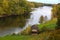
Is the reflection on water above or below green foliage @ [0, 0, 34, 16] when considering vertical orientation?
below

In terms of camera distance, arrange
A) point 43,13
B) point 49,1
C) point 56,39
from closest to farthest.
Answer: point 56,39 → point 49,1 → point 43,13

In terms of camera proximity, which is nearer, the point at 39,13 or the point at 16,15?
the point at 39,13

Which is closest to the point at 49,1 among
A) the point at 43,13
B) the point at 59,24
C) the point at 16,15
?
the point at 43,13

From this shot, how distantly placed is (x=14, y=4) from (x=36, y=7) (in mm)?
2339

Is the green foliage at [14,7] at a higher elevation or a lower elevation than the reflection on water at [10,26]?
higher

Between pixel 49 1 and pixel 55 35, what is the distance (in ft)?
24.3

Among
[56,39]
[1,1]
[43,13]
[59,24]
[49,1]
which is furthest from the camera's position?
[1,1]

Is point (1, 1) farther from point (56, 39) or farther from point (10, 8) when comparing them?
point (56, 39)

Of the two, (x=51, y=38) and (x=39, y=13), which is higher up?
(x=51, y=38)

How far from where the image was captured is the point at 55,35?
3.45 metres

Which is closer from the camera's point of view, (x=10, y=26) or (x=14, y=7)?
(x=10, y=26)

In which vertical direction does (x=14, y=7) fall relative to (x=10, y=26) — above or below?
above

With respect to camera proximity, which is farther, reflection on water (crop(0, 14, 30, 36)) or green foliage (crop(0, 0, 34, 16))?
green foliage (crop(0, 0, 34, 16))

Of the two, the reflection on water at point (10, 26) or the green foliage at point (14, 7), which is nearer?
the reflection on water at point (10, 26)
